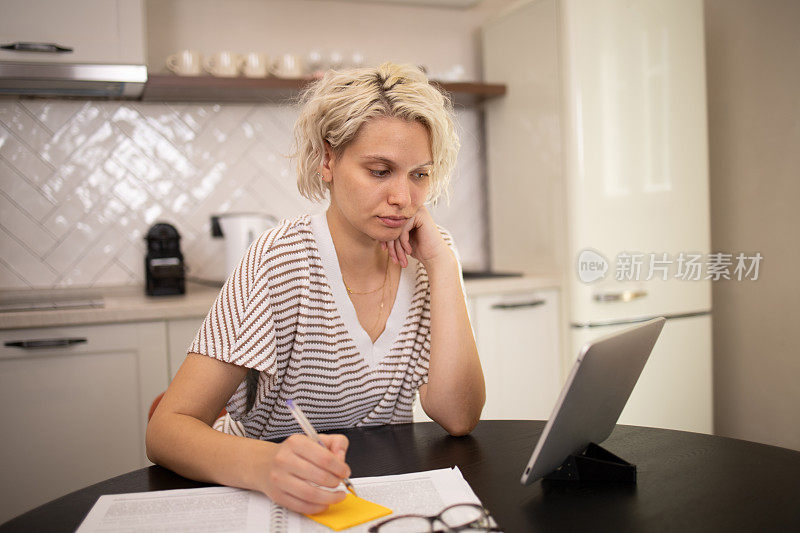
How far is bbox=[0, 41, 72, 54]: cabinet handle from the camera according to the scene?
2.11m

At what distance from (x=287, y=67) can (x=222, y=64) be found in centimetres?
24

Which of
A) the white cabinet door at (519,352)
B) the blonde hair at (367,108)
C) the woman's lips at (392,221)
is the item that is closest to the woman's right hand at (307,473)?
the woman's lips at (392,221)

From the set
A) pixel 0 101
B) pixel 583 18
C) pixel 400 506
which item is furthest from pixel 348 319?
pixel 0 101

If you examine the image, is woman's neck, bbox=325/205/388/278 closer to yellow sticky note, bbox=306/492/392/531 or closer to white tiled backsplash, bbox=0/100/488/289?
yellow sticky note, bbox=306/492/392/531

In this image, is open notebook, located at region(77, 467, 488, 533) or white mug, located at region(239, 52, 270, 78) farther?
white mug, located at region(239, 52, 270, 78)

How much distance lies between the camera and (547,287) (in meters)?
2.61

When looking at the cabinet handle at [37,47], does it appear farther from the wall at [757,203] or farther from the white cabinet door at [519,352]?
the wall at [757,203]

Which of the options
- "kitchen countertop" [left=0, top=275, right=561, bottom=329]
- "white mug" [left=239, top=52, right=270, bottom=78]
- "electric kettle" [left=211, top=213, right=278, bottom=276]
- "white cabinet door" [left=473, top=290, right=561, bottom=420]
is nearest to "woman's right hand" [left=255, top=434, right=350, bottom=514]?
"kitchen countertop" [left=0, top=275, right=561, bottom=329]

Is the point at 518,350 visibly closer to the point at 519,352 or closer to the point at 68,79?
the point at 519,352

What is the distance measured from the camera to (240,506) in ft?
2.80

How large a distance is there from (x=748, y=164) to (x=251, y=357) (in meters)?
2.41

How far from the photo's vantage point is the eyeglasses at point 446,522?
2.49 feet

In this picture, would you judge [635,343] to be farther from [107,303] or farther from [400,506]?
[107,303]

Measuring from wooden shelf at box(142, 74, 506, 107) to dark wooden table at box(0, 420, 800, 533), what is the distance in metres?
1.47
